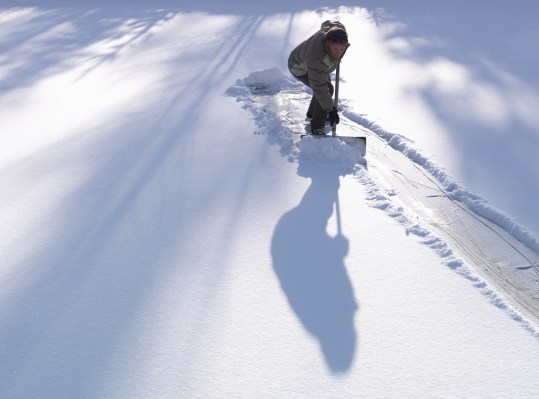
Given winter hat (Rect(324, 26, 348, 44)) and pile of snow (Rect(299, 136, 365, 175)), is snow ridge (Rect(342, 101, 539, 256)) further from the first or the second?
winter hat (Rect(324, 26, 348, 44))

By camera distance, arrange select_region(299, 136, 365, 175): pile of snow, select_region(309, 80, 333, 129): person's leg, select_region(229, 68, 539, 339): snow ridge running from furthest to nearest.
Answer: select_region(309, 80, 333, 129): person's leg < select_region(299, 136, 365, 175): pile of snow < select_region(229, 68, 539, 339): snow ridge

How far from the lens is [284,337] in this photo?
2.12 meters

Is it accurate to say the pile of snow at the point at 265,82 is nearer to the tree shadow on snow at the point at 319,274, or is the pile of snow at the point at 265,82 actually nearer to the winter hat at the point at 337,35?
the winter hat at the point at 337,35

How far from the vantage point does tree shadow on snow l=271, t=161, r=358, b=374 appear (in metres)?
2.13

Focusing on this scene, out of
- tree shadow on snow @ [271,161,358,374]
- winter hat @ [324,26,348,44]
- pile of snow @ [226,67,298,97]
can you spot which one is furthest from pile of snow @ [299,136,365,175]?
pile of snow @ [226,67,298,97]

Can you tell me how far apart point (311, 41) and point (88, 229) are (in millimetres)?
1937

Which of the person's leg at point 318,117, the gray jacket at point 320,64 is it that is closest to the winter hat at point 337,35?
the gray jacket at point 320,64

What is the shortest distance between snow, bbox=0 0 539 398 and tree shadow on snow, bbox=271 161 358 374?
1 cm

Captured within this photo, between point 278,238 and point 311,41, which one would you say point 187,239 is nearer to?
point 278,238

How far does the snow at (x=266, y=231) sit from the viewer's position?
200 cm

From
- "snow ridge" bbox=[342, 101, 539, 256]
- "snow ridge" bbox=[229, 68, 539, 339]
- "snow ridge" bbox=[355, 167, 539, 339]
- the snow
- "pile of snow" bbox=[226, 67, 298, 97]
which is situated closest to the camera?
the snow

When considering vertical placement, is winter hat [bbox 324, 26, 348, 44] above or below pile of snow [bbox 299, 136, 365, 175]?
above

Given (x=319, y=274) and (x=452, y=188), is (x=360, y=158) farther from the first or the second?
(x=319, y=274)

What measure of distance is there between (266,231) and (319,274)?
45 centimetres
